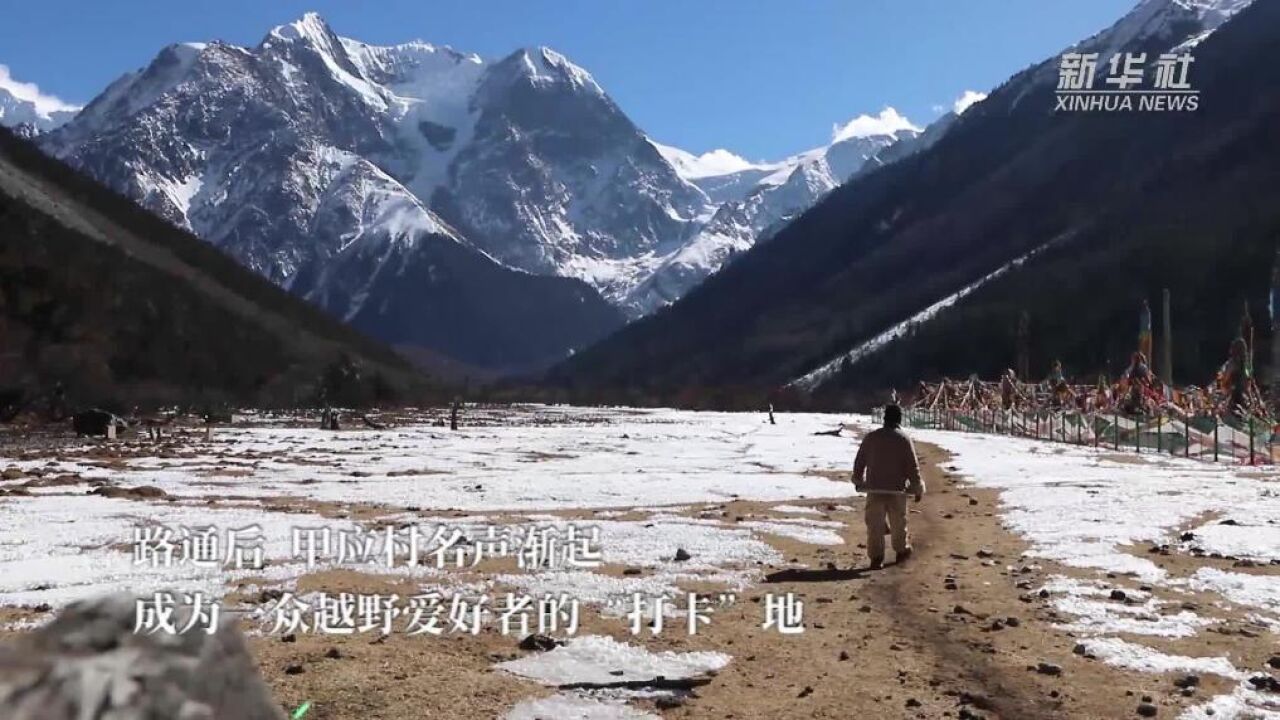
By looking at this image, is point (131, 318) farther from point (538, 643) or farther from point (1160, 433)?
point (538, 643)

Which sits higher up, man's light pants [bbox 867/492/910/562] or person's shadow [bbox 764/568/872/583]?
man's light pants [bbox 867/492/910/562]

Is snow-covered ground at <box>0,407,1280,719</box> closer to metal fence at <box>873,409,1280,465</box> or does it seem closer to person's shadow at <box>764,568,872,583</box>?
person's shadow at <box>764,568,872,583</box>

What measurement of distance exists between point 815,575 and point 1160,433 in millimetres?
31766

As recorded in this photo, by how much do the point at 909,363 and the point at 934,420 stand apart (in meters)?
118

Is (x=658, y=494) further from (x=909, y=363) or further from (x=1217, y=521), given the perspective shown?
(x=909, y=363)

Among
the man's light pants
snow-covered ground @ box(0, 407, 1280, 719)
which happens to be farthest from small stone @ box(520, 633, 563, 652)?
the man's light pants

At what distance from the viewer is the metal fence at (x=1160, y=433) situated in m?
35.2

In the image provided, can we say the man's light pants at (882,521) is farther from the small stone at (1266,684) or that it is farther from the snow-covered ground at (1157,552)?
the small stone at (1266,684)

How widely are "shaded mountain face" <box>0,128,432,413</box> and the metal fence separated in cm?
6046

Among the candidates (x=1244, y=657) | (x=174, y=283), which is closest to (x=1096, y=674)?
(x=1244, y=657)

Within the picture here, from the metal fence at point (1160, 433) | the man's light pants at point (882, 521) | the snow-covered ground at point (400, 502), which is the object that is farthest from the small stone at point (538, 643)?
the metal fence at point (1160, 433)

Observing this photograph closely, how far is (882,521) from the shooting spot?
14008 millimetres

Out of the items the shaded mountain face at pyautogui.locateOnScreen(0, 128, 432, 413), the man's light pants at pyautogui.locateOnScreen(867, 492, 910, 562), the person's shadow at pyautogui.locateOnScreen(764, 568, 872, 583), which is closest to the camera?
the person's shadow at pyautogui.locateOnScreen(764, 568, 872, 583)

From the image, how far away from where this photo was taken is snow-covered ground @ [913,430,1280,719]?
353 inches
